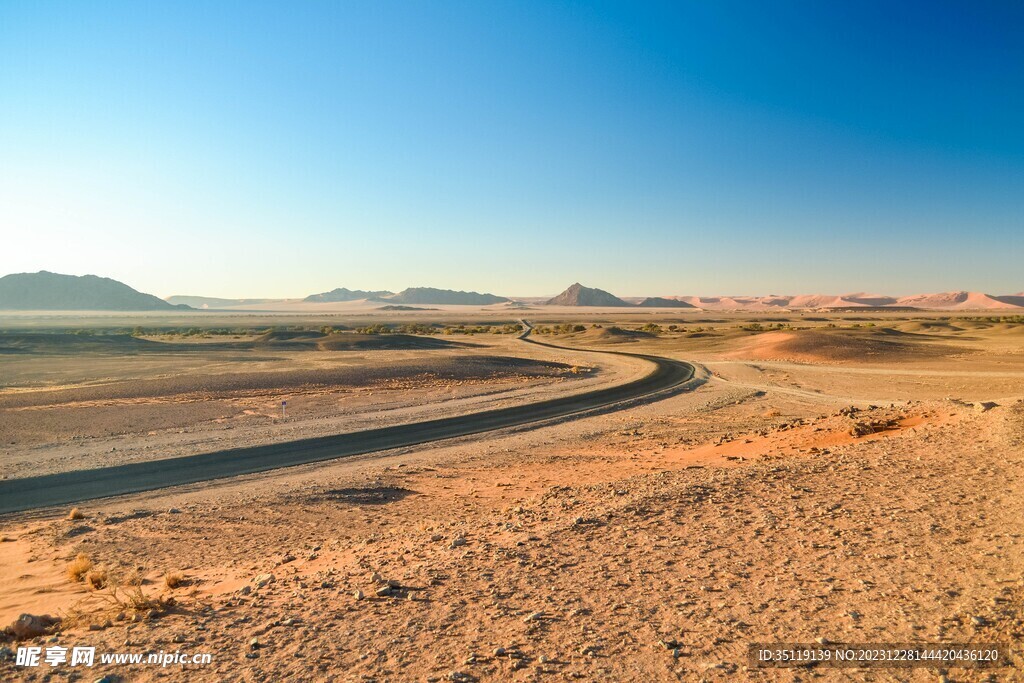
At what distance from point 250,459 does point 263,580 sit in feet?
39.1

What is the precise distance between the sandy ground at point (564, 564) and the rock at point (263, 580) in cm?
24

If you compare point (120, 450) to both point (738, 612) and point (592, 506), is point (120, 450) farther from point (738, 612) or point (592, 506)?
point (738, 612)

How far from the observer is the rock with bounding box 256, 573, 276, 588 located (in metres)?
9.16

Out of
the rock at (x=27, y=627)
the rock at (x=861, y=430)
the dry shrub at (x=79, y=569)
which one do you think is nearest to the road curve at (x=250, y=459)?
the dry shrub at (x=79, y=569)

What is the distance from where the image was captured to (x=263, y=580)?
927cm

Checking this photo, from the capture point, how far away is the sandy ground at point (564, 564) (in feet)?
22.2

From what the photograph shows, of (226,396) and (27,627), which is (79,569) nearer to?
(27,627)

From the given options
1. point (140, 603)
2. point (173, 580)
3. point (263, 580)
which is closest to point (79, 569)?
point (173, 580)

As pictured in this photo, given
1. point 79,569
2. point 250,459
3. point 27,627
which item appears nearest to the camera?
point 27,627

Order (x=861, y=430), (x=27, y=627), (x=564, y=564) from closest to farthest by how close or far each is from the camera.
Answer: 1. (x=27, y=627)
2. (x=564, y=564)
3. (x=861, y=430)

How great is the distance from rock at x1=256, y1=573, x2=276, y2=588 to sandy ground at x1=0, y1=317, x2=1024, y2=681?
0.80 ft

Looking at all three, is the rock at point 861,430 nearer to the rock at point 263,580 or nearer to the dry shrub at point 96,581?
the rock at point 263,580

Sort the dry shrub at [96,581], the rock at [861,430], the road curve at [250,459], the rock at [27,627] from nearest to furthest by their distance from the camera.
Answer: the rock at [27,627], the dry shrub at [96,581], the road curve at [250,459], the rock at [861,430]

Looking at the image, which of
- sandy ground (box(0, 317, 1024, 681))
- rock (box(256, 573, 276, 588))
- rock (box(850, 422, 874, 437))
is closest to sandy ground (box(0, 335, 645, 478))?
sandy ground (box(0, 317, 1024, 681))
